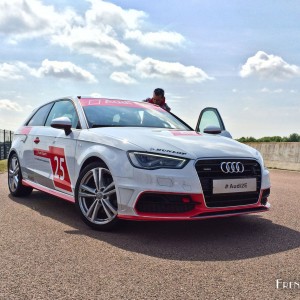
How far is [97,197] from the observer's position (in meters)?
4.83

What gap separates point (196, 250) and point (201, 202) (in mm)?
474

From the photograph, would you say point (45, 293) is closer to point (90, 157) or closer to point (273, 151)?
point (90, 157)

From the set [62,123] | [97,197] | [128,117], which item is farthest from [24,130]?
[97,197]

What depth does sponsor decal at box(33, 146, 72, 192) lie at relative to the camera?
5523 mm

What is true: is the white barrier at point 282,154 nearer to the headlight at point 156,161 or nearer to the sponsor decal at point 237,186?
the sponsor decal at point 237,186

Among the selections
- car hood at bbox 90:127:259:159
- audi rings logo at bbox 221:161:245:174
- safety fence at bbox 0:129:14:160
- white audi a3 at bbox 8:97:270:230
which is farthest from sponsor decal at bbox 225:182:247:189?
safety fence at bbox 0:129:14:160

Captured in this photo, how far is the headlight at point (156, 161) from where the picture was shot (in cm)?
431

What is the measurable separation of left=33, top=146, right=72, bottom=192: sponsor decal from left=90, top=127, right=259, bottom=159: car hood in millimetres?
707

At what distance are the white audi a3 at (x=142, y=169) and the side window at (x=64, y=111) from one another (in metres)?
0.02

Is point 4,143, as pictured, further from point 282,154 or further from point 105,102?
point 105,102

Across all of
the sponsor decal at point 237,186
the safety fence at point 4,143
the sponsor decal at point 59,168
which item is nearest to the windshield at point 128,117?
the sponsor decal at point 59,168

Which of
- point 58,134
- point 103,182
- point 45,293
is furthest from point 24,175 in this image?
point 45,293

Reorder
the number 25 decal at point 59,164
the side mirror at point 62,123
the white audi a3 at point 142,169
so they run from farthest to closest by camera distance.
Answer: the number 25 decal at point 59,164
the side mirror at point 62,123
the white audi a3 at point 142,169

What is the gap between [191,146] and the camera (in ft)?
14.9
